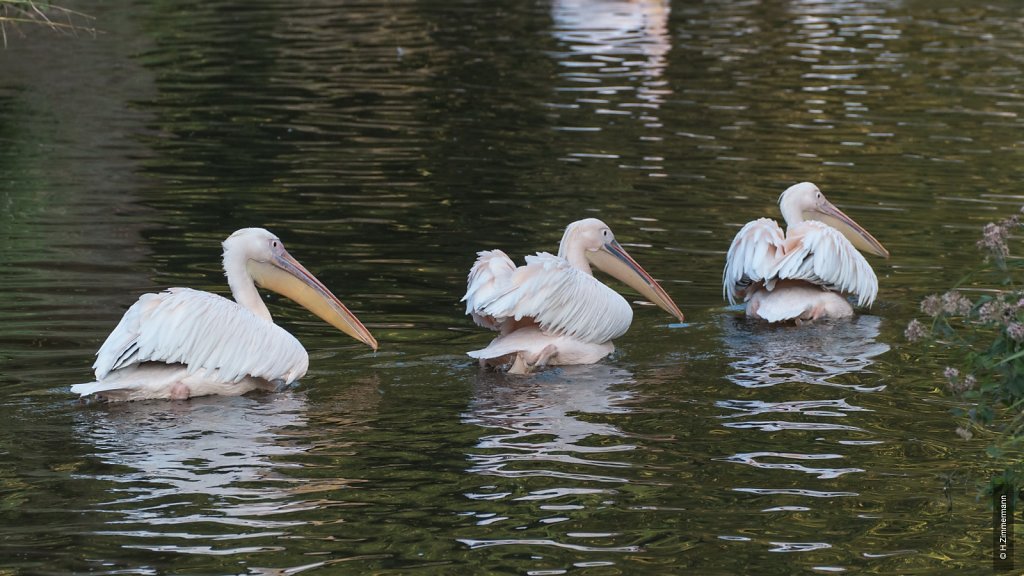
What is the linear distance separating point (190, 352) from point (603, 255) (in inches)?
92.0

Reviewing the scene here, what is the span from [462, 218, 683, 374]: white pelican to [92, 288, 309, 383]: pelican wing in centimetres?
89

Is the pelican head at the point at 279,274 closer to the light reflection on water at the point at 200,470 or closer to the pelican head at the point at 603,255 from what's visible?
the light reflection on water at the point at 200,470

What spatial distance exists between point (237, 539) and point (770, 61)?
1496 centimetres

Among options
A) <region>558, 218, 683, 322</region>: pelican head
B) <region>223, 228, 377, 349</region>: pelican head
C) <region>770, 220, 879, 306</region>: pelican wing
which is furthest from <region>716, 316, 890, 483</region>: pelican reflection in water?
<region>223, 228, 377, 349</region>: pelican head

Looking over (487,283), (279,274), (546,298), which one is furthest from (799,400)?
(279,274)

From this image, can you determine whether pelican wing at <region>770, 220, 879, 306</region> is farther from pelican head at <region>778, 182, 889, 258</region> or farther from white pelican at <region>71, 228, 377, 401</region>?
white pelican at <region>71, 228, 377, 401</region>

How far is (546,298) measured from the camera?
23.0ft

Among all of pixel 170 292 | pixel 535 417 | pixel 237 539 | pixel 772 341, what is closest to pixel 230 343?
pixel 170 292

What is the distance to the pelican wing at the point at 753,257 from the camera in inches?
312

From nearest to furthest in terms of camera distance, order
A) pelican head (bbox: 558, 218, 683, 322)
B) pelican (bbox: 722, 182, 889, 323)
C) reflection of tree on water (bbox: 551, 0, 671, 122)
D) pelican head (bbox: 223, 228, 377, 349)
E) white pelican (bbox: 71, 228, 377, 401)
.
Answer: white pelican (bbox: 71, 228, 377, 401) → pelican head (bbox: 223, 228, 377, 349) → pelican head (bbox: 558, 218, 683, 322) → pelican (bbox: 722, 182, 889, 323) → reflection of tree on water (bbox: 551, 0, 671, 122)

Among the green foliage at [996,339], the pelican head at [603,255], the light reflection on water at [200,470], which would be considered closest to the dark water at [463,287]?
the light reflection on water at [200,470]

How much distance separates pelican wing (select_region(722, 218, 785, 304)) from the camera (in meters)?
7.92

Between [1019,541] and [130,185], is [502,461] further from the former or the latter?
[130,185]

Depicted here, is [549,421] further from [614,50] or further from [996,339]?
[614,50]
